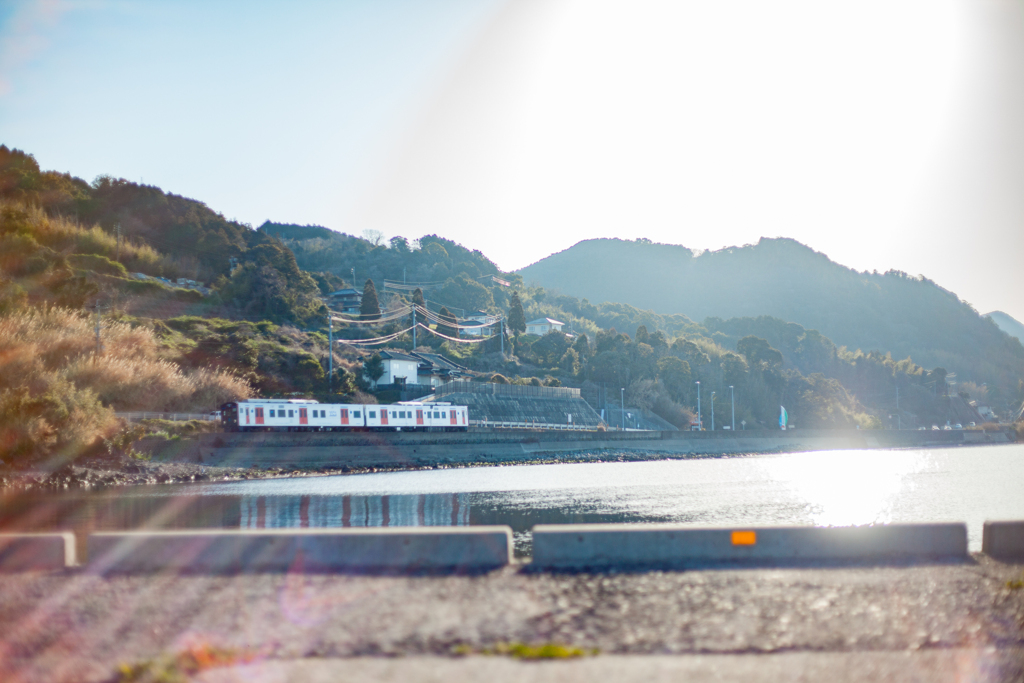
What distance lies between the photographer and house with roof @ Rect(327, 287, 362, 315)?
4156 inches

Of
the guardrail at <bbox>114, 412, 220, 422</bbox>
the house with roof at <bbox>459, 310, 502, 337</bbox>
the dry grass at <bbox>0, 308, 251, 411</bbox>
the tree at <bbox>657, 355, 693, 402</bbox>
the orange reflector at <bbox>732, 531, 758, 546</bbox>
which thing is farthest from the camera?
the house with roof at <bbox>459, 310, 502, 337</bbox>

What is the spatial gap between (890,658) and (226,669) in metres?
4.61

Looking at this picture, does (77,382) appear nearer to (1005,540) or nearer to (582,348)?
(1005,540)

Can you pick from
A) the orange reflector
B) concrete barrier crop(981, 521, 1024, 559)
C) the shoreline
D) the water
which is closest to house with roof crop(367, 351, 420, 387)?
the shoreline

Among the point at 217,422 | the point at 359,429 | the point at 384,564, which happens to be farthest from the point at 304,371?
the point at 384,564

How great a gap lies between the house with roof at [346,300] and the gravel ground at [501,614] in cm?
9988

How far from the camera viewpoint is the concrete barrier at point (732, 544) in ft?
25.3

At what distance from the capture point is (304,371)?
6731 centimetres

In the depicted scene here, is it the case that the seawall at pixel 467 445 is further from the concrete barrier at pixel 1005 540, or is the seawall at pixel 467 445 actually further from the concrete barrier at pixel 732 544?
the concrete barrier at pixel 1005 540

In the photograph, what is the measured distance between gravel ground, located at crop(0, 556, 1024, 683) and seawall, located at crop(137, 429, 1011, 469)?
41358mm

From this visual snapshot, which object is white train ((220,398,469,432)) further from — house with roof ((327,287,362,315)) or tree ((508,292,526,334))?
tree ((508,292,526,334))

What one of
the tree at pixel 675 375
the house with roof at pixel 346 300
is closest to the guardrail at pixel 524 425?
the tree at pixel 675 375

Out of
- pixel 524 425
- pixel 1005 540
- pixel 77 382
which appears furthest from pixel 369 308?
pixel 1005 540

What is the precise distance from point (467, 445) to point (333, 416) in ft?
45.5
